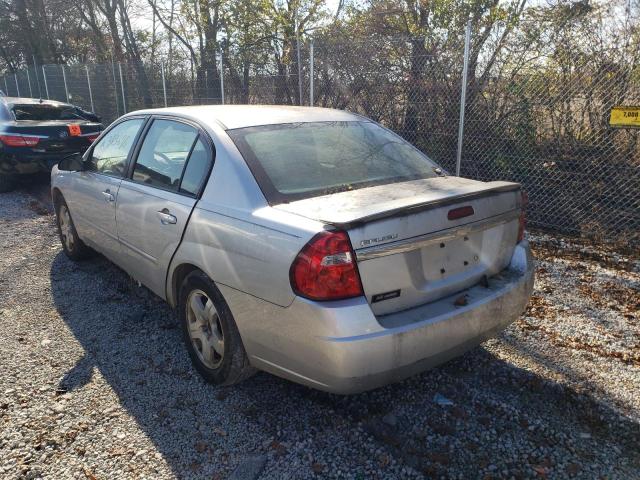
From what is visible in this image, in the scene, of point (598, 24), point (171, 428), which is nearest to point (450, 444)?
point (171, 428)

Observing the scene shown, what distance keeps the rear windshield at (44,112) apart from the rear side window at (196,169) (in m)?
7.11

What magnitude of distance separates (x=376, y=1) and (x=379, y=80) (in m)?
3.29

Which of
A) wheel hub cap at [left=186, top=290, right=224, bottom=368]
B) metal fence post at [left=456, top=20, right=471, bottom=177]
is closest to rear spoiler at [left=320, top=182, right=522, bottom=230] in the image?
wheel hub cap at [left=186, top=290, right=224, bottom=368]

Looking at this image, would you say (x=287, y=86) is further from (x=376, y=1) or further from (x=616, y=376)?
(x=616, y=376)

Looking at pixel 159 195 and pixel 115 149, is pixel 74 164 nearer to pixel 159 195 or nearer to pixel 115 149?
pixel 115 149

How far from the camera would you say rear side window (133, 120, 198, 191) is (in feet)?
10.8

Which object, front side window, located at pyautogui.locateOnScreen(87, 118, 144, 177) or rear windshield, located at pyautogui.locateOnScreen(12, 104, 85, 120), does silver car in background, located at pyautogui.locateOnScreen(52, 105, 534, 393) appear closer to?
front side window, located at pyautogui.locateOnScreen(87, 118, 144, 177)

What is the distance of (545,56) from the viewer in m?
6.14

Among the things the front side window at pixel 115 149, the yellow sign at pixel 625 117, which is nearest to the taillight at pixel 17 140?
the front side window at pixel 115 149

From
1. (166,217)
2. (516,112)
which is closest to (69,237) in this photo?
(166,217)

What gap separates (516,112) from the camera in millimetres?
6496

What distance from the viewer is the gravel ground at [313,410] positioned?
240 cm

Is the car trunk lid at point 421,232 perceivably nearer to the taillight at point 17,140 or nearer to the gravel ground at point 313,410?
the gravel ground at point 313,410

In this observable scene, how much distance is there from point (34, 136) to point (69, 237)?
411 centimetres
